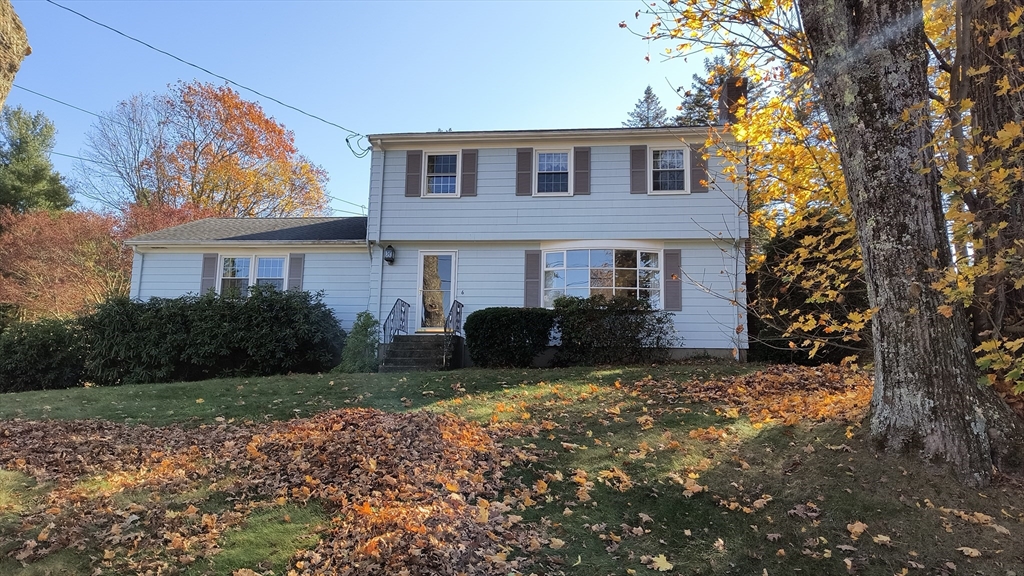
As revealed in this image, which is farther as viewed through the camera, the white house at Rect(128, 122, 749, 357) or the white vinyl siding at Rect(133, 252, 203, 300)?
the white vinyl siding at Rect(133, 252, 203, 300)

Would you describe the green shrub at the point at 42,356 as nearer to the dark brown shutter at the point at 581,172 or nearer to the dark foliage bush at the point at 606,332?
the dark foliage bush at the point at 606,332

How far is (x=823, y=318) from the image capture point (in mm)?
5531

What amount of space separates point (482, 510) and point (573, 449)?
5.49ft

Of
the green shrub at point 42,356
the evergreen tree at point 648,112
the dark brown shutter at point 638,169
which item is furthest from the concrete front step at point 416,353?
the evergreen tree at point 648,112

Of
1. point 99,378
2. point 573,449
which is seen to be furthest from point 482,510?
point 99,378

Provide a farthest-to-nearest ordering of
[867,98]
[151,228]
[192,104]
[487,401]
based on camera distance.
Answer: [192,104] → [151,228] → [487,401] → [867,98]

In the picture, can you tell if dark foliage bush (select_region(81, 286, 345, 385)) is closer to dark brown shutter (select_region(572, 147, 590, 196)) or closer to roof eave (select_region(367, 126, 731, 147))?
roof eave (select_region(367, 126, 731, 147))

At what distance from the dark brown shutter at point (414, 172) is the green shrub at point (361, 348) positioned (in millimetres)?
3317

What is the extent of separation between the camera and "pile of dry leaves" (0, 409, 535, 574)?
3518 millimetres

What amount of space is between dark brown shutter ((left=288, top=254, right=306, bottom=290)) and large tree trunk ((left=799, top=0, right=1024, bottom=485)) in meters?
12.9

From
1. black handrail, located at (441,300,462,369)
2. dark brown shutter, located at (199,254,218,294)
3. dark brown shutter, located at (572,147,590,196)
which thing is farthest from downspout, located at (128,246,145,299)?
dark brown shutter, located at (572,147,590,196)

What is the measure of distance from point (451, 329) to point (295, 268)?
4.72m

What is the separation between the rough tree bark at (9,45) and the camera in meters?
3.28

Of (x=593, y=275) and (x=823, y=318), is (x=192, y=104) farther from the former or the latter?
(x=823, y=318)
